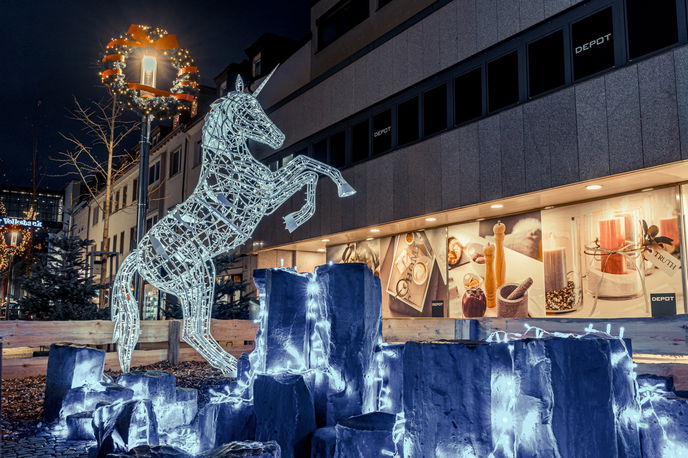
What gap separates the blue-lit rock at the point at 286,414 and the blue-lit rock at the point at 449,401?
83 centimetres

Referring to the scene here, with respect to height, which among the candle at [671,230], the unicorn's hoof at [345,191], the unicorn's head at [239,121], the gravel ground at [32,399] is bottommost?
the gravel ground at [32,399]

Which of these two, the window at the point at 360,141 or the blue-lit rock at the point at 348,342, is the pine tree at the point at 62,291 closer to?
the window at the point at 360,141

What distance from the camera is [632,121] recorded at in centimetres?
827

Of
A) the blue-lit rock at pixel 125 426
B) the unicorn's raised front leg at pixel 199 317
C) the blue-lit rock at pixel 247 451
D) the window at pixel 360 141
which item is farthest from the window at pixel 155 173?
the blue-lit rock at pixel 247 451

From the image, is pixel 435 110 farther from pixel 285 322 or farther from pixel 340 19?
pixel 285 322

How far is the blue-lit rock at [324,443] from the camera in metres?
3.44

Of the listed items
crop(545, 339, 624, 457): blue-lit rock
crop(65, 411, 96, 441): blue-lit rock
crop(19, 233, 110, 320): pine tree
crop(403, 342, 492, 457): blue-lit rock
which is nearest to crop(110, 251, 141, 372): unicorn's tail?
crop(65, 411, 96, 441): blue-lit rock

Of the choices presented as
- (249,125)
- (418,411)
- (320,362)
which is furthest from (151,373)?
(418,411)

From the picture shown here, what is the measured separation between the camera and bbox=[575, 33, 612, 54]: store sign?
880 centimetres

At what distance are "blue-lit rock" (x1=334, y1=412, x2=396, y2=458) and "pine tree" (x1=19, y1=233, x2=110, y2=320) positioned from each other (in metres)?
9.64

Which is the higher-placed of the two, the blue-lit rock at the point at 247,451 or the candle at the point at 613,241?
the candle at the point at 613,241

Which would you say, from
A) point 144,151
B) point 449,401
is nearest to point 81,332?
point 144,151

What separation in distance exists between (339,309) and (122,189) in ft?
110

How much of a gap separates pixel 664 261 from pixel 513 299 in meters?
3.10
